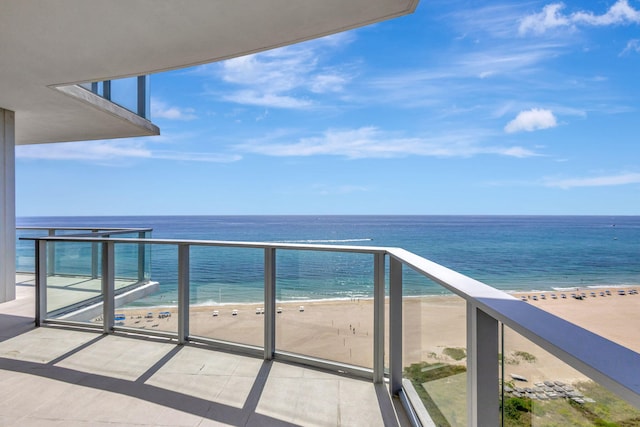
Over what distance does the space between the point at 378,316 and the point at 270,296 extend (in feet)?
3.27

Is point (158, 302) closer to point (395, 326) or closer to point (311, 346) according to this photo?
point (311, 346)

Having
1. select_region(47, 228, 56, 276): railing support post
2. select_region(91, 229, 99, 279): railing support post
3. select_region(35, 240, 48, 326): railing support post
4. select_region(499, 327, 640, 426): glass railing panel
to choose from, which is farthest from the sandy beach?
select_region(47, 228, 56, 276): railing support post

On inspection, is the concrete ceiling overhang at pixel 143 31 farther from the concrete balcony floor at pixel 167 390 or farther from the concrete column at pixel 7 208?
the concrete balcony floor at pixel 167 390

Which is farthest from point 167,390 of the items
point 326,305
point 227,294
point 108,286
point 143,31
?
Answer: point 143,31

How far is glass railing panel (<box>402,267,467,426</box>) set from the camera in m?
1.35

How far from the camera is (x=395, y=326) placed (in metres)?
2.33

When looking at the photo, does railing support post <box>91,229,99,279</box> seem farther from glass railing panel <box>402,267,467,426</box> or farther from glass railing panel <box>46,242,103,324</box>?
glass railing panel <box>402,267,467,426</box>

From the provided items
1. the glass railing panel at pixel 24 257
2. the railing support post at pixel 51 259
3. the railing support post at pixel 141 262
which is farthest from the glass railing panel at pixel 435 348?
the glass railing panel at pixel 24 257

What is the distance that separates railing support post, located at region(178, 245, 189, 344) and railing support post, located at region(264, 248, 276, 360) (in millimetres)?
874

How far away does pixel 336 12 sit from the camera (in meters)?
2.66

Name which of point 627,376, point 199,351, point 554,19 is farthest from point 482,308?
point 554,19

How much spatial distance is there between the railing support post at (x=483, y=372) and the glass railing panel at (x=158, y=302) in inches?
115

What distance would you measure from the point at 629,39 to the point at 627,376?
51224 millimetres

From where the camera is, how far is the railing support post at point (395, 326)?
2.31m
